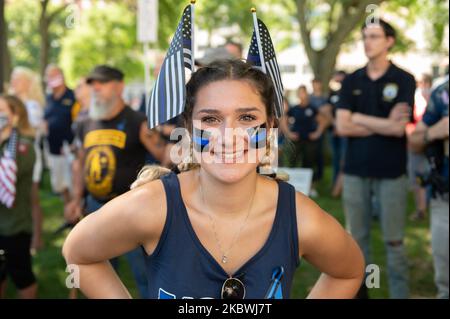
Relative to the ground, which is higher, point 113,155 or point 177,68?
point 177,68

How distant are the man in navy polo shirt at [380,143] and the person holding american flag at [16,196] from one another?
253 cm

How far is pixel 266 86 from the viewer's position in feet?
7.14

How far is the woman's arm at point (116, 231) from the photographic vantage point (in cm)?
208

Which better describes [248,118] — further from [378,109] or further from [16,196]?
[16,196]

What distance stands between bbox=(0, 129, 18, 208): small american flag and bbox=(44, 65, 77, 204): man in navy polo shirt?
4086 mm

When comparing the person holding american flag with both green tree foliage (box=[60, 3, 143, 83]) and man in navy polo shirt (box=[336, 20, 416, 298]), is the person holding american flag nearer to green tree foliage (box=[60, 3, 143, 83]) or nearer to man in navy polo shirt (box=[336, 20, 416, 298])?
man in navy polo shirt (box=[336, 20, 416, 298])

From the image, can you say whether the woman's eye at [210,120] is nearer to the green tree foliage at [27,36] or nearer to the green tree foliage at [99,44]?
the green tree foliage at [99,44]

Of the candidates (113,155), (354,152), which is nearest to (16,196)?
(113,155)

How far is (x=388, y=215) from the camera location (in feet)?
14.7

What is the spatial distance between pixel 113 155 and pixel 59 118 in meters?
4.69

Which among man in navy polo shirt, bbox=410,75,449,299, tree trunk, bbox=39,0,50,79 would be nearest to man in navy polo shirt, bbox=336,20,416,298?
man in navy polo shirt, bbox=410,75,449,299

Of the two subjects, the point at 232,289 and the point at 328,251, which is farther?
the point at 328,251

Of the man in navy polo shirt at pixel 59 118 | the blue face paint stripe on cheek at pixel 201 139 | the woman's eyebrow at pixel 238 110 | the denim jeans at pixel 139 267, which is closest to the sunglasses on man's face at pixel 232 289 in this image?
the blue face paint stripe on cheek at pixel 201 139
